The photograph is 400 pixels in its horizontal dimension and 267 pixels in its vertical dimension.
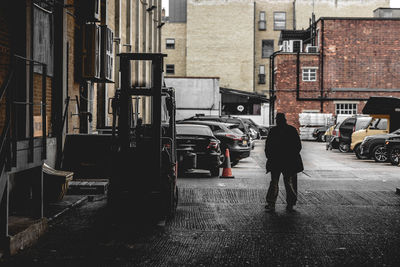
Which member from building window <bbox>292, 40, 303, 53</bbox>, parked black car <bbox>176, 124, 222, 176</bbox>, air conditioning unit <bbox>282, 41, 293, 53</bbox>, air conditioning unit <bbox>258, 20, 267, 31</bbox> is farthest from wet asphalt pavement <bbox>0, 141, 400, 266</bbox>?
air conditioning unit <bbox>258, 20, 267, 31</bbox>

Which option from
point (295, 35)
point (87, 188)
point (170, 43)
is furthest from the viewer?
point (170, 43)

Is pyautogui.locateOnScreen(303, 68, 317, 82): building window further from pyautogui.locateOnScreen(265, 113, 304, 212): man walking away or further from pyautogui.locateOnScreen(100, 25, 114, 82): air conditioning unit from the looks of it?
pyautogui.locateOnScreen(265, 113, 304, 212): man walking away

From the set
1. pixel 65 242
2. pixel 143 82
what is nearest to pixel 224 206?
pixel 65 242

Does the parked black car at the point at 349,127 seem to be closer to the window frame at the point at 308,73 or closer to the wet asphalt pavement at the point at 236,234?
the wet asphalt pavement at the point at 236,234

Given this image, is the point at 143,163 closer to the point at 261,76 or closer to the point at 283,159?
the point at 283,159

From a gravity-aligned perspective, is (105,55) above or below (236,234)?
above

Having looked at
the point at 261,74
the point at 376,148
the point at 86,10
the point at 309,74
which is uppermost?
the point at 261,74

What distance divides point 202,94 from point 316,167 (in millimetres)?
20352

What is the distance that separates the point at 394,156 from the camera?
21766 millimetres

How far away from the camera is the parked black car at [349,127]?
28.0 meters

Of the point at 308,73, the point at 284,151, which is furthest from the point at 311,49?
the point at 284,151

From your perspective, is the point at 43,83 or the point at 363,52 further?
the point at 363,52

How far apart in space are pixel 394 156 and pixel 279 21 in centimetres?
4851

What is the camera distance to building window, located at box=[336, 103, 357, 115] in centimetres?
4778
